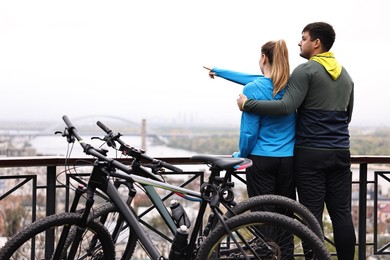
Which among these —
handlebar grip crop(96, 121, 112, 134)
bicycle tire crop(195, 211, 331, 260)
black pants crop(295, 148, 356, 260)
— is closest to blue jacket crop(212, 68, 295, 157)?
black pants crop(295, 148, 356, 260)

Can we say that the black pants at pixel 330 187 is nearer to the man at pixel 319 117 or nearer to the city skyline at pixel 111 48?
the man at pixel 319 117

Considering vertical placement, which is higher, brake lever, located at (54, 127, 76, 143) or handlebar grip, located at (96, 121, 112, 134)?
handlebar grip, located at (96, 121, 112, 134)

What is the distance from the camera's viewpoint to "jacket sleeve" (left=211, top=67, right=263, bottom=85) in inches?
93.8

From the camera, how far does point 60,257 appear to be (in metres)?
1.99

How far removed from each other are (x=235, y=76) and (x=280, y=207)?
650 mm

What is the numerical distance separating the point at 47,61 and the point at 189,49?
58.0 feet

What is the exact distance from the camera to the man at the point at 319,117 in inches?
90.6

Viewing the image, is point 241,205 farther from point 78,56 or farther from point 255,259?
point 78,56

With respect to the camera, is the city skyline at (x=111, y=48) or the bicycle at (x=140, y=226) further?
the city skyline at (x=111, y=48)

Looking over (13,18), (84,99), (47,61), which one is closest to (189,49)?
(84,99)

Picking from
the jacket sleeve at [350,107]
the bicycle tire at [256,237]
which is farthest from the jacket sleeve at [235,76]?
the bicycle tire at [256,237]

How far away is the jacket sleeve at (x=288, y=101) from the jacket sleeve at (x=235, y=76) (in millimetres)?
167

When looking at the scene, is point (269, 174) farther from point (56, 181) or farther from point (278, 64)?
point (56, 181)

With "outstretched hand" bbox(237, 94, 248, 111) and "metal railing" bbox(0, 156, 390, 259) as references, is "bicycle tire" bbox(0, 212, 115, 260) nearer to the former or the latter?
"metal railing" bbox(0, 156, 390, 259)
